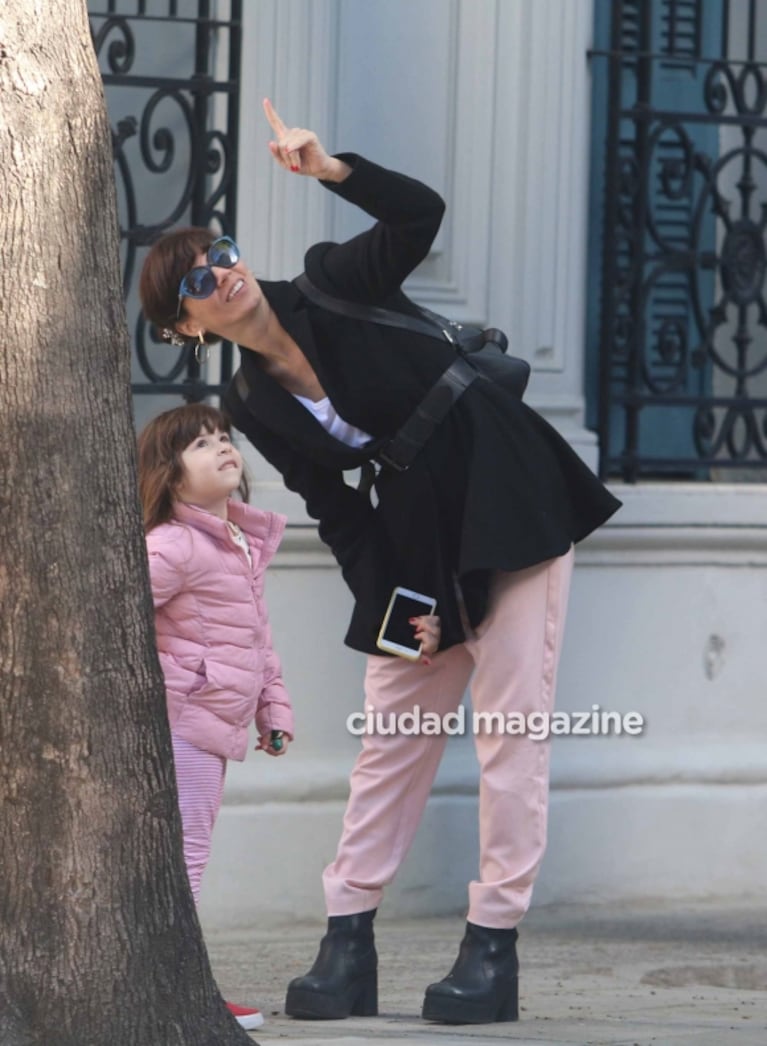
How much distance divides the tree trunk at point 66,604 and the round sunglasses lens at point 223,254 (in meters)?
0.60

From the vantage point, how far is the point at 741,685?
5895 millimetres

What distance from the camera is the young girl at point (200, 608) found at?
4102 millimetres

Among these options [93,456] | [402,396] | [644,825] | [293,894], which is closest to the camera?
[93,456]

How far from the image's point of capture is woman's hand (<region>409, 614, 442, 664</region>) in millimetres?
3951

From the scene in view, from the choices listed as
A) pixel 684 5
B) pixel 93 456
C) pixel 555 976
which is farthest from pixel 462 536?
→ pixel 684 5

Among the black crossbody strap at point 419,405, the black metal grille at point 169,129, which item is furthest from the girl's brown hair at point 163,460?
the black metal grille at point 169,129

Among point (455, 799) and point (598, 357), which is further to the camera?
point (598, 357)

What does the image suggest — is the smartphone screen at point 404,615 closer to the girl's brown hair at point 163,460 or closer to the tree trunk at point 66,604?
the girl's brown hair at point 163,460

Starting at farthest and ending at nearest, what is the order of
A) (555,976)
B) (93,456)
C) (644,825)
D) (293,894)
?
(644,825) < (293,894) < (555,976) < (93,456)

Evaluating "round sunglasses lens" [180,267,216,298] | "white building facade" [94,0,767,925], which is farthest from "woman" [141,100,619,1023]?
"white building facade" [94,0,767,925]

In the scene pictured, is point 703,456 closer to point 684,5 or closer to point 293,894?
point 684,5

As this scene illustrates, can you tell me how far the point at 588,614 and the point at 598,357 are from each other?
851 mm

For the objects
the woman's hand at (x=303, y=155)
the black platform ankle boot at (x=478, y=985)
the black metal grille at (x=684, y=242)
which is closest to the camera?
the woman's hand at (x=303, y=155)

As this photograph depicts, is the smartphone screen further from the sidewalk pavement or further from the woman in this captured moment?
the sidewalk pavement
